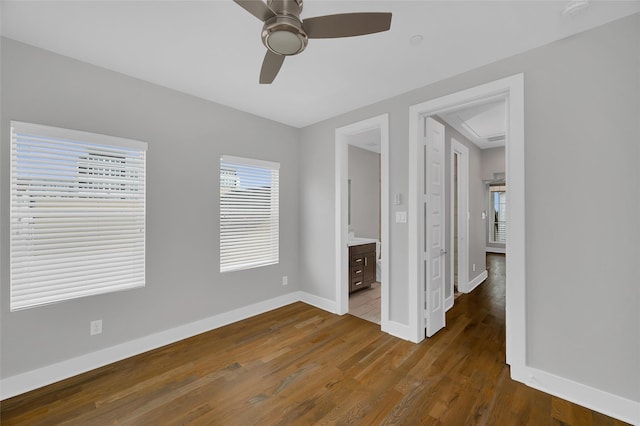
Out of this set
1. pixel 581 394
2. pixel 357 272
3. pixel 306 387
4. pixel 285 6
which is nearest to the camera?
pixel 285 6

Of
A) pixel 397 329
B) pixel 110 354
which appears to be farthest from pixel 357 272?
pixel 110 354

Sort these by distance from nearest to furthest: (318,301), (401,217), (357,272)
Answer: (401,217) → (318,301) → (357,272)

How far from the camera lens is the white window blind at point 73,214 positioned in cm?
210

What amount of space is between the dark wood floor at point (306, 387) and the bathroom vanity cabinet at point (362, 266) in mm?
1324

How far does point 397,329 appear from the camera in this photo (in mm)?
2984

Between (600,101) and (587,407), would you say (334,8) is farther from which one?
(587,407)

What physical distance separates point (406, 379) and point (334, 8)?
2.91 meters

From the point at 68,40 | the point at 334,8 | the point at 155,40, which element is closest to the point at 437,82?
the point at 334,8

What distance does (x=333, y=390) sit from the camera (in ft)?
6.86

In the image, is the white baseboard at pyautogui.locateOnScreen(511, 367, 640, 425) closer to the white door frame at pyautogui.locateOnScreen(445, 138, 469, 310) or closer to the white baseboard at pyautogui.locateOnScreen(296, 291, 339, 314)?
the white baseboard at pyautogui.locateOnScreen(296, 291, 339, 314)

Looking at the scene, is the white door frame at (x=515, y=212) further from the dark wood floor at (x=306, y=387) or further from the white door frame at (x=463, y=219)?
the white door frame at (x=463, y=219)

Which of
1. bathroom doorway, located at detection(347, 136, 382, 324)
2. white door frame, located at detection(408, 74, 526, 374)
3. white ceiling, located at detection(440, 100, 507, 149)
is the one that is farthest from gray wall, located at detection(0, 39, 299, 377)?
white door frame, located at detection(408, 74, 526, 374)

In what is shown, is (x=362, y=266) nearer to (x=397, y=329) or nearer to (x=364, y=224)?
(x=364, y=224)

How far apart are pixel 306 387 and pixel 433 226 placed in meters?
2.13
